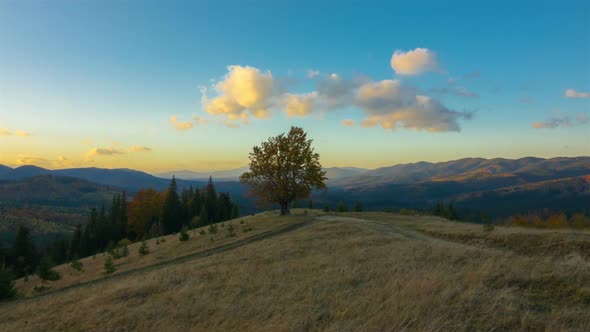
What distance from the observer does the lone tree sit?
1764 inches

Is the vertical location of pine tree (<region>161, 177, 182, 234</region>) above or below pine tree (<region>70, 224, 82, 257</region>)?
above

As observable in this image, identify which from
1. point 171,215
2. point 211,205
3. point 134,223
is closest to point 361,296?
point 171,215

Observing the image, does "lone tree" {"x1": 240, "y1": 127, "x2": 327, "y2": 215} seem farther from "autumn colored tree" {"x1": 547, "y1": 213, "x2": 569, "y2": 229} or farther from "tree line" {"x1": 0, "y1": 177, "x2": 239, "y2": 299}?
"autumn colored tree" {"x1": 547, "y1": 213, "x2": 569, "y2": 229}

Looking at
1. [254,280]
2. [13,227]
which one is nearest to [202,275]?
[254,280]

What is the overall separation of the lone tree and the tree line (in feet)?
89.5

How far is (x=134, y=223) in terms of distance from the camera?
79.2 meters

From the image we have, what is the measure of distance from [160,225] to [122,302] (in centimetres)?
6171

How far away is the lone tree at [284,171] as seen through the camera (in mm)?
44812

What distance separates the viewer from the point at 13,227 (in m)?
168

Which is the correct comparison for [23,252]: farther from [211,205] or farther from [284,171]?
[284,171]

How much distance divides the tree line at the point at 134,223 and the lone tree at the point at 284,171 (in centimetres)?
2728

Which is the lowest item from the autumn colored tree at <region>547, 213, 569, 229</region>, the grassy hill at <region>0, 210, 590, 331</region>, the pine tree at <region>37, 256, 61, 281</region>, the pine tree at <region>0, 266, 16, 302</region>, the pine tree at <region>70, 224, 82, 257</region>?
the pine tree at <region>70, 224, 82, 257</region>

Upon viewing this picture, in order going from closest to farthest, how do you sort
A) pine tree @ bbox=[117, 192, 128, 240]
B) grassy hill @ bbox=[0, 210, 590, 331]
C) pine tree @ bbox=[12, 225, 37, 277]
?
grassy hill @ bbox=[0, 210, 590, 331]
pine tree @ bbox=[12, 225, 37, 277]
pine tree @ bbox=[117, 192, 128, 240]

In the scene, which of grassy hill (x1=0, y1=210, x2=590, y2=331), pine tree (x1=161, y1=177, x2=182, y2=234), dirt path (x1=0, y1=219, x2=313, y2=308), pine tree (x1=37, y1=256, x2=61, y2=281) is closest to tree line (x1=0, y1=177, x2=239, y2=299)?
pine tree (x1=161, y1=177, x2=182, y2=234)
